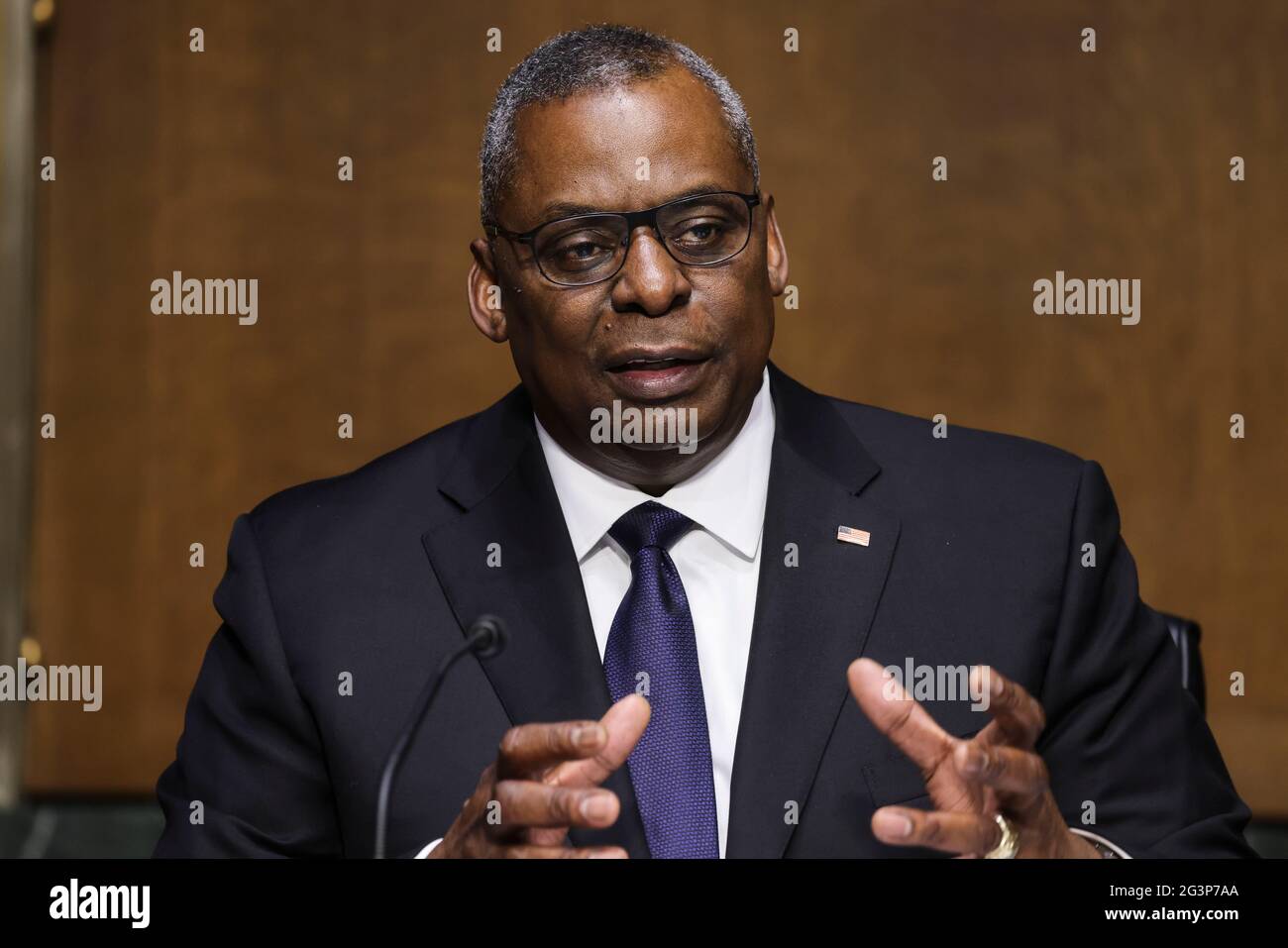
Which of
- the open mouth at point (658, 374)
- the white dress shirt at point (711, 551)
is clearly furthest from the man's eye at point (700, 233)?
the white dress shirt at point (711, 551)

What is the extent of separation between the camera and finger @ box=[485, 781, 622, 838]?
1.29 m

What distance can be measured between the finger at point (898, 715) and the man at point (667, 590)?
264 millimetres

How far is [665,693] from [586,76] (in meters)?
0.66

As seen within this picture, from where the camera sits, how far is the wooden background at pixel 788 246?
3320 millimetres

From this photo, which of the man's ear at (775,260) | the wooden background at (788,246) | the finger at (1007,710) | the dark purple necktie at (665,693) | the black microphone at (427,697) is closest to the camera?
the black microphone at (427,697)

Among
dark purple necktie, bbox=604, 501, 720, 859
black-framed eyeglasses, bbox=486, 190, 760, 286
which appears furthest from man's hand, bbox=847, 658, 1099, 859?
black-framed eyeglasses, bbox=486, 190, 760, 286

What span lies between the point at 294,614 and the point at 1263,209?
2.32m

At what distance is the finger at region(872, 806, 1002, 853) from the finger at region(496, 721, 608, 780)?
23 centimetres

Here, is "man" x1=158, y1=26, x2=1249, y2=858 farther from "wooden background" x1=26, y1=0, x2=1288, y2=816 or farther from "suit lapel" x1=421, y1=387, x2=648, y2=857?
"wooden background" x1=26, y1=0, x2=1288, y2=816

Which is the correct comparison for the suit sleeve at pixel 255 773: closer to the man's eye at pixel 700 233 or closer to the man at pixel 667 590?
the man at pixel 667 590

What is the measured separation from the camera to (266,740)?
5.82ft
